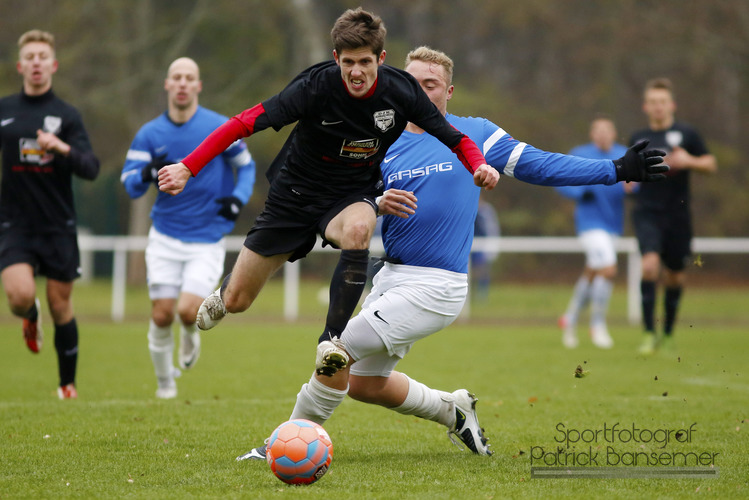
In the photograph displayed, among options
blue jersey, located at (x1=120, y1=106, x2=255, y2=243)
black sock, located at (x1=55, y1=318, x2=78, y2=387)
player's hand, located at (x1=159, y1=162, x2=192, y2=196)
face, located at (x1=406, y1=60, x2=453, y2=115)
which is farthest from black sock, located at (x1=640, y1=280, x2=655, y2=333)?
player's hand, located at (x1=159, y1=162, x2=192, y2=196)

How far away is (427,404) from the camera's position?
5.24m

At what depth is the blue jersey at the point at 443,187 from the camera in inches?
198

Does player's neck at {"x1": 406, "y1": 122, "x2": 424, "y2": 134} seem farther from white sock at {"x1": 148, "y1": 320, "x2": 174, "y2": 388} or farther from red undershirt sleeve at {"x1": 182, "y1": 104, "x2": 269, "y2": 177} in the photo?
white sock at {"x1": 148, "y1": 320, "x2": 174, "y2": 388}

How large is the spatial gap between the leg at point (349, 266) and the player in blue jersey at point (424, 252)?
0.22 metres

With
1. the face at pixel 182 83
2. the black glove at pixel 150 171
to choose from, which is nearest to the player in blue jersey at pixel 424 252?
the black glove at pixel 150 171

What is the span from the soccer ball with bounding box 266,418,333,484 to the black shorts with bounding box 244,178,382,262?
106 centimetres

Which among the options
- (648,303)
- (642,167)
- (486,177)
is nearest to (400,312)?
(486,177)

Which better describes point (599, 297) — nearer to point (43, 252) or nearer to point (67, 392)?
point (67, 392)

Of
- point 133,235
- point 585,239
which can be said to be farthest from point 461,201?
point 133,235

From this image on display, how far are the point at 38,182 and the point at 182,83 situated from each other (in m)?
1.36

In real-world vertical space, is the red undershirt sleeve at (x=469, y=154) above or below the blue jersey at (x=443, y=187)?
above

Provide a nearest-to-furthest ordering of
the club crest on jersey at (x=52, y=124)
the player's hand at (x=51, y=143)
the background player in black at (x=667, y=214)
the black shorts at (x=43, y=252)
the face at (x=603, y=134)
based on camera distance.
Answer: the player's hand at (x=51, y=143) < the black shorts at (x=43, y=252) < the club crest on jersey at (x=52, y=124) < the background player in black at (x=667, y=214) < the face at (x=603, y=134)

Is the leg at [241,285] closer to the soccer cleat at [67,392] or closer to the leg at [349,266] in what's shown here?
the leg at [349,266]

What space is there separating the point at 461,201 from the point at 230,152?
10.1ft
